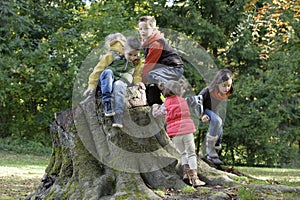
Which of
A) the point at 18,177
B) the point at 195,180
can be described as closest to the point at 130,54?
the point at 195,180

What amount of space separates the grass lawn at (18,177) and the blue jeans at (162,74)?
2991mm

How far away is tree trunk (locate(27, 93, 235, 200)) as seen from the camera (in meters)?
5.50

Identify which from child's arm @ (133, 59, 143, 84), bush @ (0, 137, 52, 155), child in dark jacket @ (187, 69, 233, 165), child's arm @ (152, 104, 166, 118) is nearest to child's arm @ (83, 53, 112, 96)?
child's arm @ (133, 59, 143, 84)

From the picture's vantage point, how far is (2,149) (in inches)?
627

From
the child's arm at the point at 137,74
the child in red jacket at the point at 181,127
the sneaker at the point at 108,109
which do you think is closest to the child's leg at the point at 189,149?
the child in red jacket at the point at 181,127

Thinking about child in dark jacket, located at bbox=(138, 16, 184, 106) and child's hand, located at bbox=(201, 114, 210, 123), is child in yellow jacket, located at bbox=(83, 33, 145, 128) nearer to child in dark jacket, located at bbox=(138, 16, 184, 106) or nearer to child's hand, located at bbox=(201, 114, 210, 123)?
child in dark jacket, located at bbox=(138, 16, 184, 106)

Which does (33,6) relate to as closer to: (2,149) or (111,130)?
(2,149)

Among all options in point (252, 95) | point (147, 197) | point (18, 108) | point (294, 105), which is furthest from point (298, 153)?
point (147, 197)

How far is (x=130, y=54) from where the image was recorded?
227 inches

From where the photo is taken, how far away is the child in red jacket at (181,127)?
217 inches

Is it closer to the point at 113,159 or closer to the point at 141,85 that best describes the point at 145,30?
the point at 141,85

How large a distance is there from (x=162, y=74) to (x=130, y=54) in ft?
1.58

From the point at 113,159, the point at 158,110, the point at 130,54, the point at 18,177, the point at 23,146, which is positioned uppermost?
the point at 130,54

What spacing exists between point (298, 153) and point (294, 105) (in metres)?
2.68
